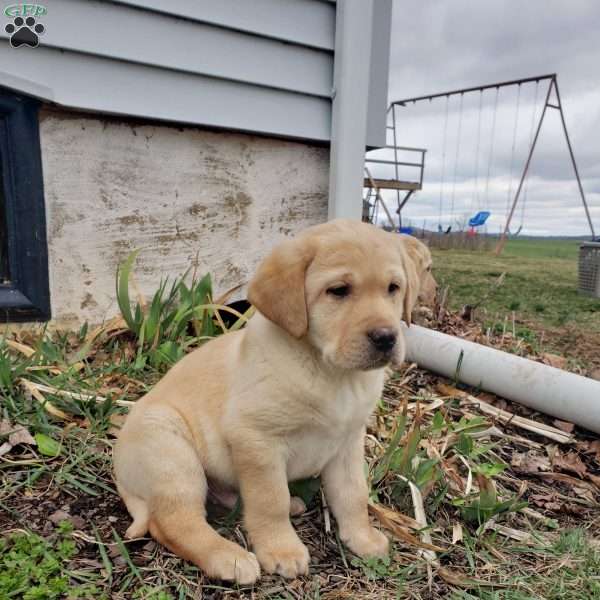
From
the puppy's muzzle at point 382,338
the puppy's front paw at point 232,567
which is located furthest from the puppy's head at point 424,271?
the puppy's front paw at point 232,567

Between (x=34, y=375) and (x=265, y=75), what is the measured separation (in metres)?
2.33

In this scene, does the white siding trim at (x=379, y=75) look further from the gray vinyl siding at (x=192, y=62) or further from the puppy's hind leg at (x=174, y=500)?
the puppy's hind leg at (x=174, y=500)

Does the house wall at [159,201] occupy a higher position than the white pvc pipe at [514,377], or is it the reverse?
the house wall at [159,201]

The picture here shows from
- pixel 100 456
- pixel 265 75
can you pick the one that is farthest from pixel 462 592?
pixel 265 75

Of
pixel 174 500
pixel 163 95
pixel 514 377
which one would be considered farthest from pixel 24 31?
pixel 514 377

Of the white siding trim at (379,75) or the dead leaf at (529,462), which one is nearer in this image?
the dead leaf at (529,462)

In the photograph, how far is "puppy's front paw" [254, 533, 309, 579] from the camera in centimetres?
182

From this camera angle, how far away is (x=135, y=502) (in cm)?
198

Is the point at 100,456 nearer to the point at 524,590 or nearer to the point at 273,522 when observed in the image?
the point at 273,522

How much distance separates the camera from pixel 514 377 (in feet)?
10.3

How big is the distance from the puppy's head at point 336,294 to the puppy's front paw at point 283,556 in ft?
2.00

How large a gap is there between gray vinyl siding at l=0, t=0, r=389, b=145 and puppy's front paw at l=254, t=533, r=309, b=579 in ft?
8.47

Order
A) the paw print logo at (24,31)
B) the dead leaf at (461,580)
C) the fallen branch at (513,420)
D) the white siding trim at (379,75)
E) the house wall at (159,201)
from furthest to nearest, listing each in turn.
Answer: the white siding trim at (379,75), the house wall at (159,201), the paw print logo at (24,31), the fallen branch at (513,420), the dead leaf at (461,580)

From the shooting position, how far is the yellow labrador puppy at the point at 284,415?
5.82ft
